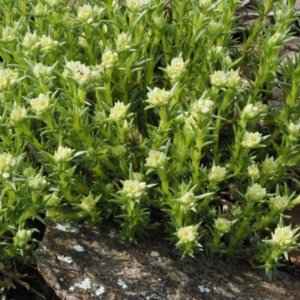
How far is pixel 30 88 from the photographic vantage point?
2.24 meters

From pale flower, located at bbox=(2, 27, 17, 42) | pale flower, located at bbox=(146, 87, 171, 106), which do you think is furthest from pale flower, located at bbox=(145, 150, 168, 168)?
pale flower, located at bbox=(2, 27, 17, 42)

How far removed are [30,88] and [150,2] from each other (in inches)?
22.9

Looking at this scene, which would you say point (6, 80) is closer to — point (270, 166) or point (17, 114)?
point (17, 114)

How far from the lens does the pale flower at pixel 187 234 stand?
2.13 m

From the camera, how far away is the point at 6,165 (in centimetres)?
197

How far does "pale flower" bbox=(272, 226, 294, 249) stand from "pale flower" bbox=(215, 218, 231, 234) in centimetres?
20

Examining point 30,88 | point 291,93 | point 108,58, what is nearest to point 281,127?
point 291,93

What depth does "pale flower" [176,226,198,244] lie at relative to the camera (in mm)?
2135

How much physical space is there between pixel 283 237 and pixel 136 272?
604 millimetres

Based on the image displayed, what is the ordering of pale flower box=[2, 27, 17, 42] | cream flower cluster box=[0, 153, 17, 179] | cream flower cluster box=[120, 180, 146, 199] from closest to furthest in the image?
cream flower cluster box=[0, 153, 17, 179]
cream flower cluster box=[120, 180, 146, 199]
pale flower box=[2, 27, 17, 42]

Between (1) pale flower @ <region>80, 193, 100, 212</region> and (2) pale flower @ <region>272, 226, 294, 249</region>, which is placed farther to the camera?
(1) pale flower @ <region>80, 193, 100, 212</region>

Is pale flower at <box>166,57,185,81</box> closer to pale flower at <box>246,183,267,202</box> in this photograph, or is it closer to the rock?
pale flower at <box>246,183,267,202</box>

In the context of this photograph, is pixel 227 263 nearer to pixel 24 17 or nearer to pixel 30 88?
pixel 30 88

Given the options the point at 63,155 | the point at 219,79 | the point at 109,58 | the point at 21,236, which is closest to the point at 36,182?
the point at 63,155
